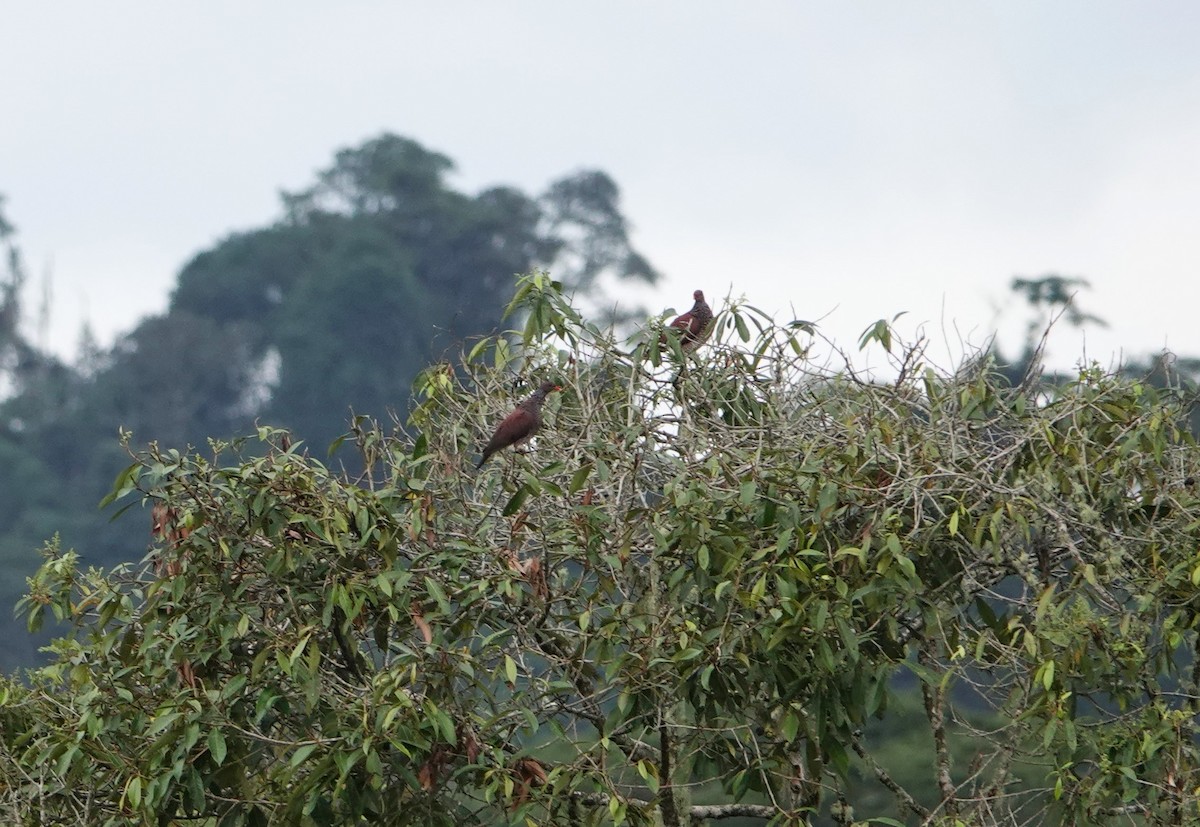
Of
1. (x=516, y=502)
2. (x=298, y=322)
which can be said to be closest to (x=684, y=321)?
(x=516, y=502)

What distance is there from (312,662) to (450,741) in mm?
429

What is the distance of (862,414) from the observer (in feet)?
15.8

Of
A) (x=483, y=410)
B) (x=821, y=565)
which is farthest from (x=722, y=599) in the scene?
(x=483, y=410)

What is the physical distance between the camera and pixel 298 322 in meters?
36.9

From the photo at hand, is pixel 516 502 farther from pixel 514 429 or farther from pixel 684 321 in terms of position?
pixel 684 321

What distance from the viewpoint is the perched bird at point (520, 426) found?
523cm

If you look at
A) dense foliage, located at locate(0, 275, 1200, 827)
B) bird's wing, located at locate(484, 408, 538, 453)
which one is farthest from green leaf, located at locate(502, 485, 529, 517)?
bird's wing, located at locate(484, 408, 538, 453)

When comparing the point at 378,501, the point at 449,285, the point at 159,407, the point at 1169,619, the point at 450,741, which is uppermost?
the point at 449,285

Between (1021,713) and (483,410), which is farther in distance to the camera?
(483,410)

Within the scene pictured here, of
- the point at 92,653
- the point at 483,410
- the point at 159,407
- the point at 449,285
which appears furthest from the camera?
the point at 449,285

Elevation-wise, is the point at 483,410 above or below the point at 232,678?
above

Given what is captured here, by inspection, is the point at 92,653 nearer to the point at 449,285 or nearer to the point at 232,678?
the point at 232,678

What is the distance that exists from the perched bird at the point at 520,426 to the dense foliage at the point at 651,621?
11.8 inches

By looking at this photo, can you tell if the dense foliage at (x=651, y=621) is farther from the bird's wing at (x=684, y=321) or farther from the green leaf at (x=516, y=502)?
the bird's wing at (x=684, y=321)
